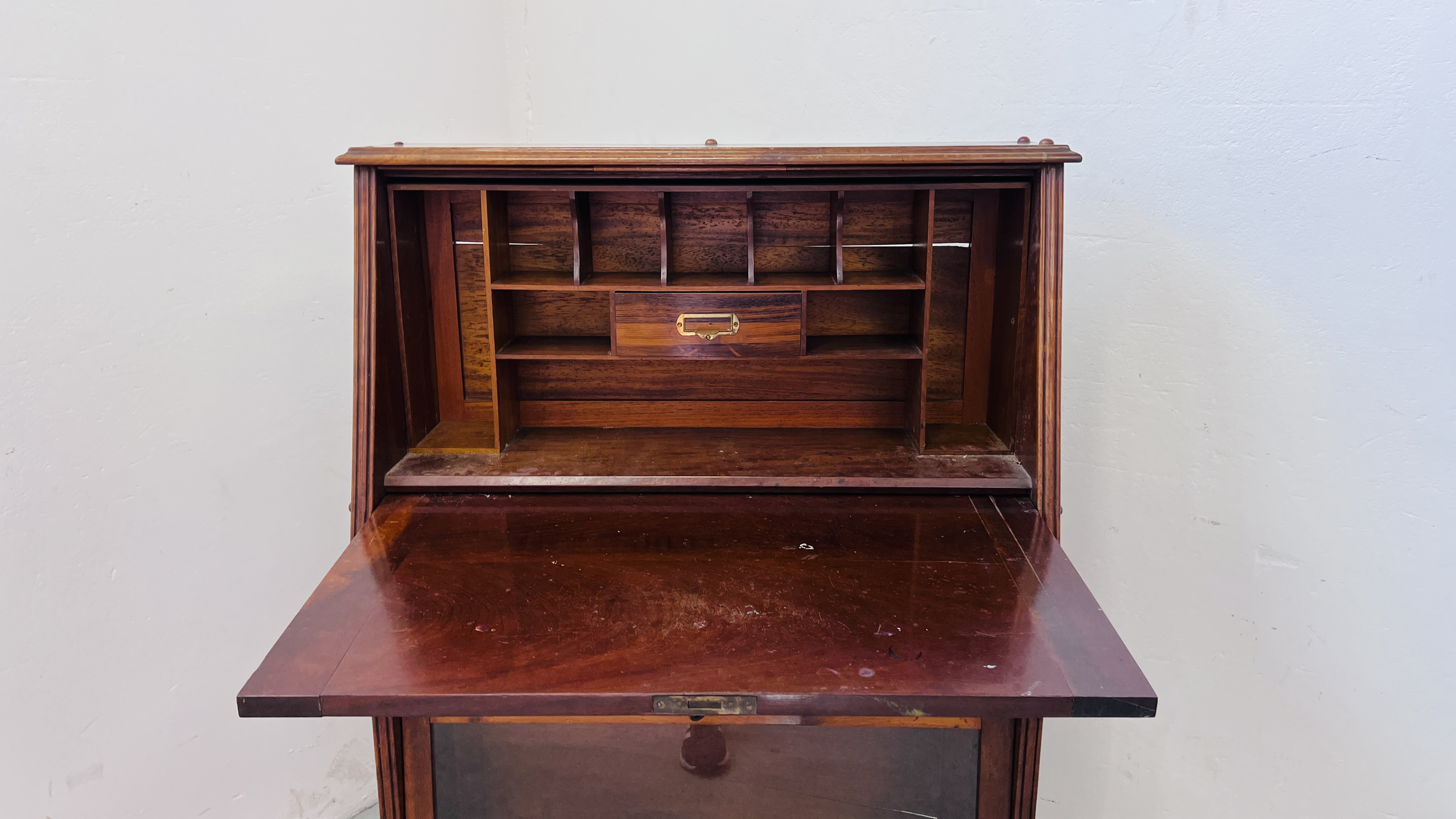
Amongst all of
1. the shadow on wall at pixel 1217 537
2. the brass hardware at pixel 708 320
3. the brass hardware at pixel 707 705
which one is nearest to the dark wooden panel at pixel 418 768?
the brass hardware at pixel 707 705

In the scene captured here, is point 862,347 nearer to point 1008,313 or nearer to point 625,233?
point 1008,313

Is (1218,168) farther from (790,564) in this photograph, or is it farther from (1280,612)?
(790,564)

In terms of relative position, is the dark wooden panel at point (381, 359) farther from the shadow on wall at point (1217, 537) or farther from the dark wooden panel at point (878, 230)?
the shadow on wall at point (1217, 537)

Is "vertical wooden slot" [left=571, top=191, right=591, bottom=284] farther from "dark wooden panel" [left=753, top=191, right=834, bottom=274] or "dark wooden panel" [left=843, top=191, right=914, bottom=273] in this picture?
"dark wooden panel" [left=843, top=191, right=914, bottom=273]

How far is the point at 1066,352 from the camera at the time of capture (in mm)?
2121

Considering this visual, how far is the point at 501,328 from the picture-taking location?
1.63m

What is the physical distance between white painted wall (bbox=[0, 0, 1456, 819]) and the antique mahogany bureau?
1.83 ft

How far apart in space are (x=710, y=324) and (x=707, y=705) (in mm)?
746

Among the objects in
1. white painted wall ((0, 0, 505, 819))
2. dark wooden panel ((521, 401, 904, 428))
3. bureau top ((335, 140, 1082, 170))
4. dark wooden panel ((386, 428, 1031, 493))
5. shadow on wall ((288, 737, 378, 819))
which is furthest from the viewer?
shadow on wall ((288, 737, 378, 819))

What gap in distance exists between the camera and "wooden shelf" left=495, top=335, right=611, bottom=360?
1597 millimetres

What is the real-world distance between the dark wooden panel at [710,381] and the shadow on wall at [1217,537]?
2.11 ft

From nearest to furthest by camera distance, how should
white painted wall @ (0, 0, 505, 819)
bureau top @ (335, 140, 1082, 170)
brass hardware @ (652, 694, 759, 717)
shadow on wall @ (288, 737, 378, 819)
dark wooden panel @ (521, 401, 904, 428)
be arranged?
brass hardware @ (652, 694, 759, 717)
bureau top @ (335, 140, 1082, 170)
white painted wall @ (0, 0, 505, 819)
dark wooden panel @ (521, 401, 904, 428)
shadow on wall @ (288, 737, 378, 819)

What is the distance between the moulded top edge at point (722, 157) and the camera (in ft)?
4.64

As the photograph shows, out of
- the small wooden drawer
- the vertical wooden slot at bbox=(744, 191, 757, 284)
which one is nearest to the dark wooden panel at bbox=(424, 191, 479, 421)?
the small wooden drawer
